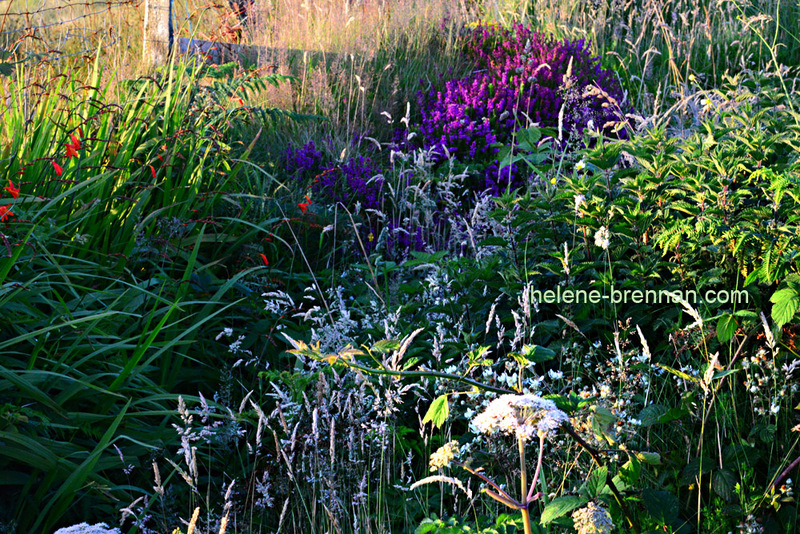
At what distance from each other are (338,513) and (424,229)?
2.03 m

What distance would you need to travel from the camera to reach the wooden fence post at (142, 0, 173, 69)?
4.82 m

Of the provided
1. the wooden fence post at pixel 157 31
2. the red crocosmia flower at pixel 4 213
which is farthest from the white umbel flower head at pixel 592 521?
the wooden fence post at pixel 157 31

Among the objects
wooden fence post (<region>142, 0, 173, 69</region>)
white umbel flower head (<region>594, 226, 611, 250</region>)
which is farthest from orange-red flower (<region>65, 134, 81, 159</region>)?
wooden fence post (<region>142, 0, 173, 69</region>)

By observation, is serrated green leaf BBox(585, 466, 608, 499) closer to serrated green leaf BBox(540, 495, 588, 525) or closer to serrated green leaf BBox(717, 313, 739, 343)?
serrated green leaf BBox(540, 495, 588, 525)

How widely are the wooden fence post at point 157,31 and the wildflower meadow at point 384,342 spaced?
106cm

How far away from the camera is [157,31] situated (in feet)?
16.0

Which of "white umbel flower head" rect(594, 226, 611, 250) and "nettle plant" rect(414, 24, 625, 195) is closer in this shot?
"white umbel flower head" rect(594, 226, 611, 250)

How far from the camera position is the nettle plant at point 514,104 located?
14.6 feet

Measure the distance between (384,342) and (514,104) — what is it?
3874 millimetres

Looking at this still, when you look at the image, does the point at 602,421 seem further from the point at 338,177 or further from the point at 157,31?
the point at 157,31

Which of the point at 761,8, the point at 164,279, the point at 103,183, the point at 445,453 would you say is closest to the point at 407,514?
the point at 445,453

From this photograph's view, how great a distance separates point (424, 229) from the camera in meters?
3.84

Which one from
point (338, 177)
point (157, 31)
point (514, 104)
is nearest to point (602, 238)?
point (338, 177)

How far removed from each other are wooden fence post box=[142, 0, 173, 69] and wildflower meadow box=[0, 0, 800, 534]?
1.06m
